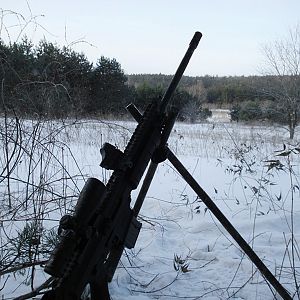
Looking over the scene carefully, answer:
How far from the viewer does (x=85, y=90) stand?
5078 mm

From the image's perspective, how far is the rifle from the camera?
3.06 ft

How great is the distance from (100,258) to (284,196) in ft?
11.1

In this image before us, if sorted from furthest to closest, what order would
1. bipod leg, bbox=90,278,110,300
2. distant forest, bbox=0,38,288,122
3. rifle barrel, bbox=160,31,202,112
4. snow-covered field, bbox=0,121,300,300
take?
distant forest, bbox=0,38,288,122 < snow-covered field, bbox=0,121,300,300 < rifle barrel, bbox=160,31,202,112 < bipod leg, bbox=90,278,110,300

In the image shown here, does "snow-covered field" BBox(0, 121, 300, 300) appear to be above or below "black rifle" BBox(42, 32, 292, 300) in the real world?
below

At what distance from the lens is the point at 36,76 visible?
2740 millimetres

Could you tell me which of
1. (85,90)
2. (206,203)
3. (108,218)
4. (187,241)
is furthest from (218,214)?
(85,90)

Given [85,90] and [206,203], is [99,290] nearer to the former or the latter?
[206,203]

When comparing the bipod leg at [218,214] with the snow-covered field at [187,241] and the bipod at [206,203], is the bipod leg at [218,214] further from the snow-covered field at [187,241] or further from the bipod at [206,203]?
the snow-covered field at [187,241]

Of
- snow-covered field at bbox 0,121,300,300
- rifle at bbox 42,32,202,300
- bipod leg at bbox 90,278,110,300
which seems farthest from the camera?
snow-covered field at bbox 0,121,300,300

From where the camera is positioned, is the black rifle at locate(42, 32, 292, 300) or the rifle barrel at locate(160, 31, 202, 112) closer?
the black rifle at locate(42, 32, 292, 300)

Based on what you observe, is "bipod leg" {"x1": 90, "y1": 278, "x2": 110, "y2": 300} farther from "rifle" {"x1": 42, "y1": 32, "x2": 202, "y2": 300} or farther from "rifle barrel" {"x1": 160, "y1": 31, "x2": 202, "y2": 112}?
"rifle barrel" {"x1": 160, "y1": 31, "x2": 202, "y2": 112}

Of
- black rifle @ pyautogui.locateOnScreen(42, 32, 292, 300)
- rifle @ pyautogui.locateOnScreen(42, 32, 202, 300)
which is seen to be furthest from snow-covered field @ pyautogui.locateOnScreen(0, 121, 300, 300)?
rifle @ pyautogui.locateOnScreen(42, 32, 202, 300)

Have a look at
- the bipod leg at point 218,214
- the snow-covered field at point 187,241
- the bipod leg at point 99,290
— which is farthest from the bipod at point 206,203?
the bipod leg at point 99,290

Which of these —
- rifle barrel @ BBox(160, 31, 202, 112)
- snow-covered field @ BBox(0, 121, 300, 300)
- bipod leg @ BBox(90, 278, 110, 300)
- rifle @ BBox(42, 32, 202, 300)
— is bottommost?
snow-covered field @ BBox(0, 121, 300, 300)
